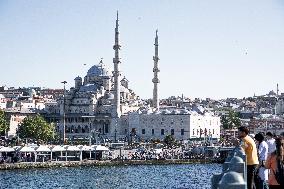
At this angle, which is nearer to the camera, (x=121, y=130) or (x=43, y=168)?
(x=43, y=168)

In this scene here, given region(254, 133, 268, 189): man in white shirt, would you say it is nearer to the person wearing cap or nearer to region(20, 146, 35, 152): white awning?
the person wearing cap

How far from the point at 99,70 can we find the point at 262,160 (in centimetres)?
6570

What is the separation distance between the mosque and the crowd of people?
55.3m

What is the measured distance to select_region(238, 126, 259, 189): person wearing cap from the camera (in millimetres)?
5621

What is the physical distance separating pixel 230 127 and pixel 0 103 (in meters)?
28.2

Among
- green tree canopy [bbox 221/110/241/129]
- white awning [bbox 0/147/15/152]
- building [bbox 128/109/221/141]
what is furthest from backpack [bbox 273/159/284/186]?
green tree canopy [bbox 221/110/241/129]

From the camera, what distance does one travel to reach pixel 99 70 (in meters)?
71.9

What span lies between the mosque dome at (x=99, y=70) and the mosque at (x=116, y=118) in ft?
0.68

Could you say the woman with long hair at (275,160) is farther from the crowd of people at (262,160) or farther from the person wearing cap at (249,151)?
the person wearing cap at (249,151)

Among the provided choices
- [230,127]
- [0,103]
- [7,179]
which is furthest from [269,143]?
[230,127]

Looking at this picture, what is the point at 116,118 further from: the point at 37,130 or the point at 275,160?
the point at 275,160

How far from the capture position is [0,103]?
72000 millimetres

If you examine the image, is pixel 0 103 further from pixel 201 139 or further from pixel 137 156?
pixel 137 156

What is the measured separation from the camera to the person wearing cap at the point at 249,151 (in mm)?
5621
